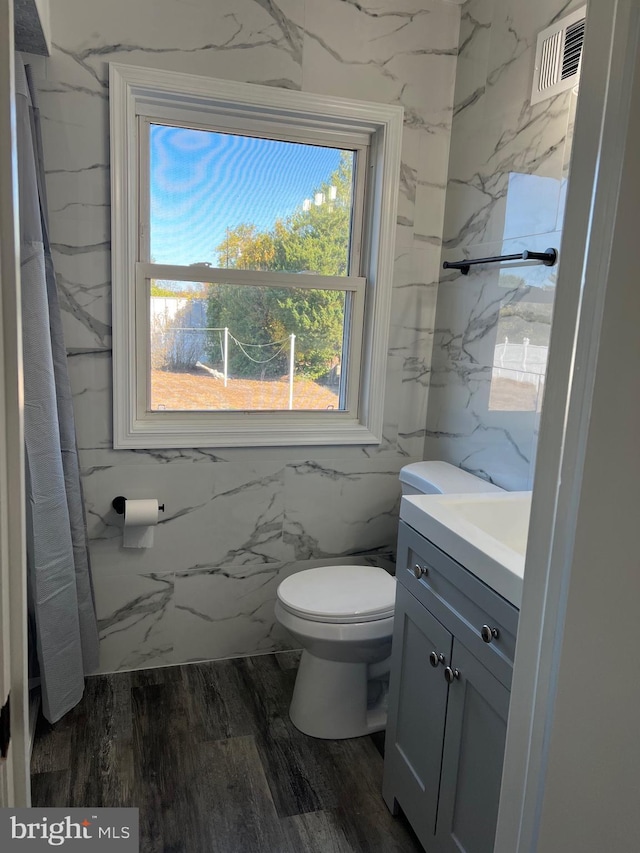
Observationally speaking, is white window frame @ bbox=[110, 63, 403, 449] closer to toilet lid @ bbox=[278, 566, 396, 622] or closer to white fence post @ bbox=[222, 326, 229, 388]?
white fence post @ bbox=[222, 326, 229, 388]

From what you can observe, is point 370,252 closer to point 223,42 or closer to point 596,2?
point 223,42

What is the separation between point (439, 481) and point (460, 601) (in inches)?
32.5

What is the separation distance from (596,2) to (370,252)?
6.14 feet

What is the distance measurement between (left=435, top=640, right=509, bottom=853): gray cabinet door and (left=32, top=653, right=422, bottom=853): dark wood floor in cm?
35

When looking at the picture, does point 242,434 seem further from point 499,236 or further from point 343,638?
point 499,236

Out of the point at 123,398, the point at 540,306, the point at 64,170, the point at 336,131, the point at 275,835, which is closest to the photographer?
the point at 275,835

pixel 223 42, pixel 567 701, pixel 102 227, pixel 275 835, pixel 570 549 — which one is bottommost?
pixel 275 835

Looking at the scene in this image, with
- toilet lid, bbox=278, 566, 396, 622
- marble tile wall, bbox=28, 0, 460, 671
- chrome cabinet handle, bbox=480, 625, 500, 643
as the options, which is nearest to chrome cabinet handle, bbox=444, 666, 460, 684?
chrome cabinet handle, bbox=480, 625, 500, 643

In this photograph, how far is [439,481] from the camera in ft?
7.42

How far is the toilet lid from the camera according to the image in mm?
2031

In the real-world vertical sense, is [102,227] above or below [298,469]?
above

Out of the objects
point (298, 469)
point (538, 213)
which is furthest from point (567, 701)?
point (298, 469)

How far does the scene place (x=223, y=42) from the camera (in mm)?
2213

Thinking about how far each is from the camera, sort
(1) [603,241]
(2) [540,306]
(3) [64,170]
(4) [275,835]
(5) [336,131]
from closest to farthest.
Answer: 1. (1) [603,241]
2. (4) [275,835]
3. (2) [540,306]
4. (3) [64,170]
5. (5) [336,131]
